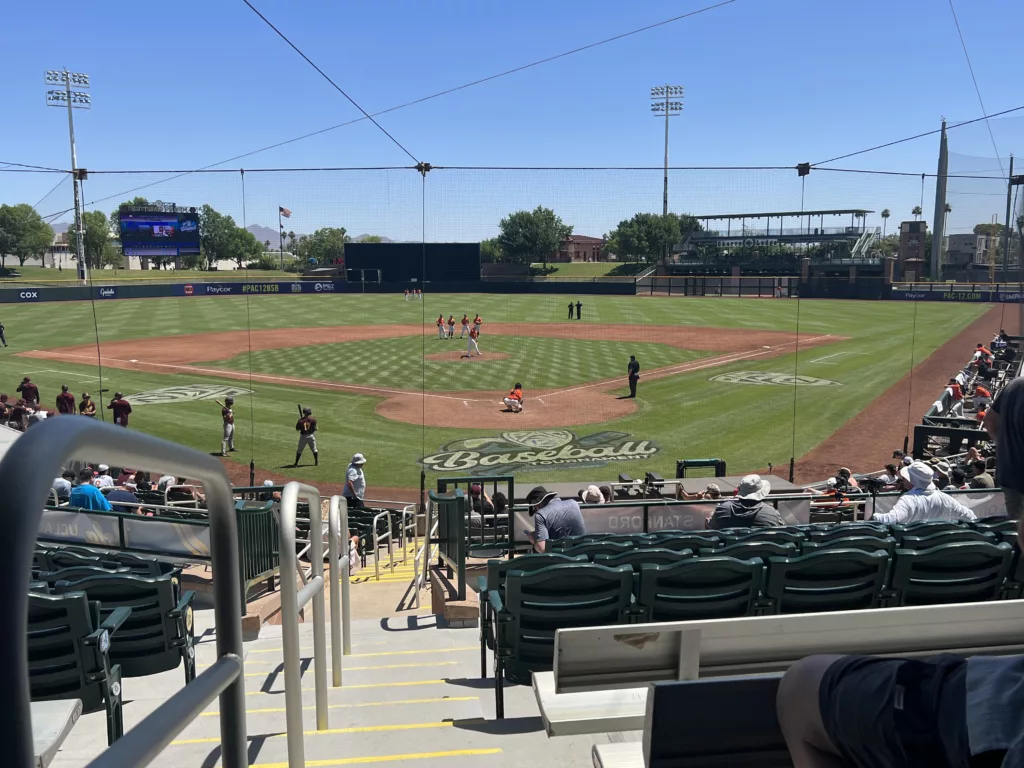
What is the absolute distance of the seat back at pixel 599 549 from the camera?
220 inches

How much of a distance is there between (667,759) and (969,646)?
1.24 meters

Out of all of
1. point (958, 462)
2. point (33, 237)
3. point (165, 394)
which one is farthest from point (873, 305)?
point (33, 237)

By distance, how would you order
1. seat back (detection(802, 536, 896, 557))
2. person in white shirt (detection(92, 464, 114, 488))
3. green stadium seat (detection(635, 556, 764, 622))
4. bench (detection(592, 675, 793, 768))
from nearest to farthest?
bench (detection(592, 675, 793, 768))
green stadium seat (detection(635, 556, 764, 622))
seat back (detection(802, 536, 896, 557))
person in white shirt (detection(92, 464, 114, 488))

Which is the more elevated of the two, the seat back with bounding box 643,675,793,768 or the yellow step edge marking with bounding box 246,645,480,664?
the seat back with bounding box 643,675,793,768

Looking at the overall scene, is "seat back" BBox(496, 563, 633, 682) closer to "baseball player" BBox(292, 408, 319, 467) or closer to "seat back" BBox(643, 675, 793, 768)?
"seat back" BBox(643, 675, 793, 768)

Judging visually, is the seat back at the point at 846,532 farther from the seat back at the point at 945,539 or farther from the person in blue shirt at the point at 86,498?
the person in blue shirt at the point at 86,498

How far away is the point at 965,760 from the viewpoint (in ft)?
4.10

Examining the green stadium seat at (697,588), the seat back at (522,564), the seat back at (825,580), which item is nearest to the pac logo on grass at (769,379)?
the seat back at (825,580)

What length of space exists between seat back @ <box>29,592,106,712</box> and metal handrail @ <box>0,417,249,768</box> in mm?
2592

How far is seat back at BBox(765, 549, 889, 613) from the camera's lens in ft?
16.0

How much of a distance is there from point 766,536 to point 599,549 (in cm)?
143

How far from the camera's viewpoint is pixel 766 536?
243 inches

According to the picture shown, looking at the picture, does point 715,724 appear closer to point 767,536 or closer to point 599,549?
point 599,549

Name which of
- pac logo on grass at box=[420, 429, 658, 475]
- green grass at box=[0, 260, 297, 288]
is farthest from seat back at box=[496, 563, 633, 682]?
green grass at box=[0, 260, 297, 288]
